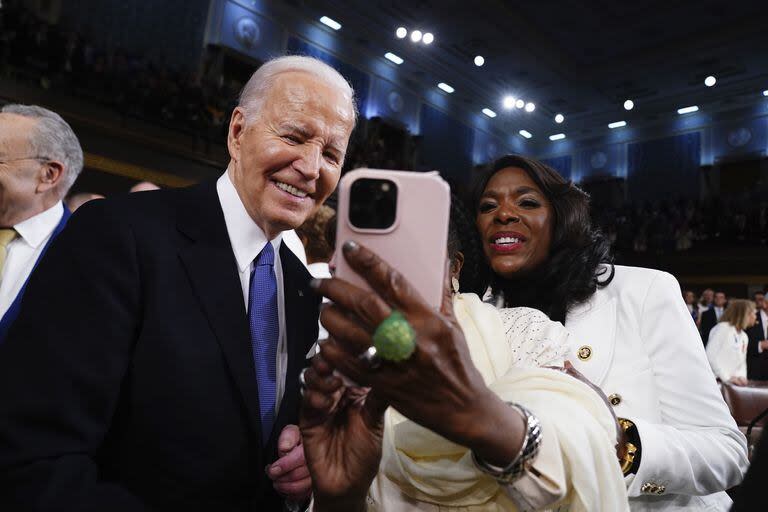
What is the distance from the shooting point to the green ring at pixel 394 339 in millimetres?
607

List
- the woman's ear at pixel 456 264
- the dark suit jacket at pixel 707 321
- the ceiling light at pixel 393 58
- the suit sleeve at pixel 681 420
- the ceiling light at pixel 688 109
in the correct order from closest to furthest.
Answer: the suit sleeve at pixel 681 420
the woman's ear at pixel 456 264
the dark suit jacket at pixel 707 321
the ceiling light at pixel 393 58
the ceiling light at pixel 688 109

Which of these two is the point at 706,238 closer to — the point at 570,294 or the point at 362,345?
the point at 570,294

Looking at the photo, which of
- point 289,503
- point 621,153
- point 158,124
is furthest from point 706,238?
point 289,503

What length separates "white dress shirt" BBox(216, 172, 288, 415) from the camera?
1.19 meters

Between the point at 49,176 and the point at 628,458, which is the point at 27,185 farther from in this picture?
the point at 628,458

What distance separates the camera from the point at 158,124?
8.49m

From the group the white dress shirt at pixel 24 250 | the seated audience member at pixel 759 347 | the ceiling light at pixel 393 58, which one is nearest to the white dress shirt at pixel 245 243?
the white dress shirt at pixel 24 250

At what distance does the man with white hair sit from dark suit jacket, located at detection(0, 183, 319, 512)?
3.99 ft

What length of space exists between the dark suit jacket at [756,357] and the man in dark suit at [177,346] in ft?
28.7

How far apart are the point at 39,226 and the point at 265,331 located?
1489 millimetres

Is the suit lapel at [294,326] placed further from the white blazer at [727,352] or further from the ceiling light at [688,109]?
the ceiling light at [688,109]

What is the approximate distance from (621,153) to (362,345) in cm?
1796

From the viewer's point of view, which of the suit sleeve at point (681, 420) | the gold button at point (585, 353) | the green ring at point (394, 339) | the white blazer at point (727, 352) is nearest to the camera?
the green ring at point (394, 339)

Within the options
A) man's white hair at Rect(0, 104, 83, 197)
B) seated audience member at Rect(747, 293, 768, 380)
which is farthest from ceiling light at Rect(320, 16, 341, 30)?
man's white hair at Rect(0, 104, 83, 197)
